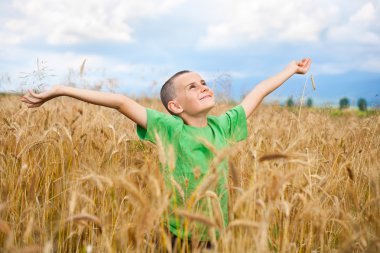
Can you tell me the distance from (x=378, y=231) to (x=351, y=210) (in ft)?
1.89

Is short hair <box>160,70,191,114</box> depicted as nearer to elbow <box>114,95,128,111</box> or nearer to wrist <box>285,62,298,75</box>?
elbow <box>114,95,128,111</box>

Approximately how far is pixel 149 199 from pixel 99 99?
24.8 inches

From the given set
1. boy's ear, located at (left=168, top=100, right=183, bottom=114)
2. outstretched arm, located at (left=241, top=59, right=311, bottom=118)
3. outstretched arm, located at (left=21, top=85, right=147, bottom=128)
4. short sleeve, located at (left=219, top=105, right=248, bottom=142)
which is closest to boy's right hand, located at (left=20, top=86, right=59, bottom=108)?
outstretched arm, located at (left=21, top=85, right=147, bottom=128)

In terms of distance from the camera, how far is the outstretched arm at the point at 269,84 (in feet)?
8.08

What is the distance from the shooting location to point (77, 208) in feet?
6.32

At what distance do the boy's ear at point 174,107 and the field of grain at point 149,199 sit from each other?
A: 0.96ft

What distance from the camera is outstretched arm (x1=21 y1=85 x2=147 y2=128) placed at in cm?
201

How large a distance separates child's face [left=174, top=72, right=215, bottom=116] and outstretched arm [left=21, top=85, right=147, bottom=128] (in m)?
0.25

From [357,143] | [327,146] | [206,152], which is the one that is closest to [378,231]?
[206,152]

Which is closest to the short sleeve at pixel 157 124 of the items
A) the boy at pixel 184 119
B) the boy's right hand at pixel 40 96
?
the boy at pixel 184 119

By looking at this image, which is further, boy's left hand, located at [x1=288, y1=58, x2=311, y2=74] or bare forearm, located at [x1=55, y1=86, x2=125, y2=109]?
boy's left hand, located at [x1=288, y1=58, x2=311, y2=74]

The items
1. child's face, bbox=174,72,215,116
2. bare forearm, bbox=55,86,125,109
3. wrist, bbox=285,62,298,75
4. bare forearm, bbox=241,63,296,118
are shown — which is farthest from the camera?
wrist, bbox=285,62,298,75

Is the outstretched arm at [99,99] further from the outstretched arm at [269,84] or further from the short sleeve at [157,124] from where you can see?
the outstretched arm at [269,84]

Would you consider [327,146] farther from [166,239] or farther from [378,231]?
[166,239]
